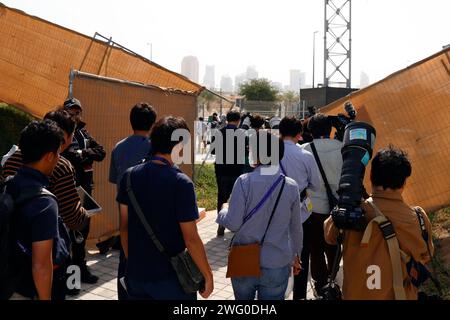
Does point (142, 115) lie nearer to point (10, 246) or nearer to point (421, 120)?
point (10, 246)

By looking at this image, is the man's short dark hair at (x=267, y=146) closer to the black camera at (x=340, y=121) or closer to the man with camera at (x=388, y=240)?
the man with camera at (x=388, y=240)

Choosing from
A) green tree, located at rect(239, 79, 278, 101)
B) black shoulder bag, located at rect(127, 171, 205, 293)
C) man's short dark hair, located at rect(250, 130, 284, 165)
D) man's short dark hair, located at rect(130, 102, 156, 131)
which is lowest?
black shoulder bag, located at rect(127, 171, 205, 293)

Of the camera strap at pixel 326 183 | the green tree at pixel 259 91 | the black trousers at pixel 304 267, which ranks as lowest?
the black trousers at pixel 304 267

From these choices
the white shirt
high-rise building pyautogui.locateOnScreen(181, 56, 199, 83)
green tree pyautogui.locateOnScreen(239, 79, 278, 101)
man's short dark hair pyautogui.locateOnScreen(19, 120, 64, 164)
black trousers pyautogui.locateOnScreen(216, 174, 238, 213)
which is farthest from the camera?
high-rise building pyautogui.locateOnScreen(181, 56, 199, 83)

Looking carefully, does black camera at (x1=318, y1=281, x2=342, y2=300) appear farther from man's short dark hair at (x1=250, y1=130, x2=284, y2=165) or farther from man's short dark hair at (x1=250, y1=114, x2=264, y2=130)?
man's short dark hair at (x1=250, y1=114, x2=264, y2=130)

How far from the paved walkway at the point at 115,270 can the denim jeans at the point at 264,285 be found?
1.51 m

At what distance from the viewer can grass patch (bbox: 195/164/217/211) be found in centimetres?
877

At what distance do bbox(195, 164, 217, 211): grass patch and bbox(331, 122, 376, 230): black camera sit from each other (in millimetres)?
6078

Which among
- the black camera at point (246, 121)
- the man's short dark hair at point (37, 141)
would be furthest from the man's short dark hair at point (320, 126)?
the black camera at point (246, 121)

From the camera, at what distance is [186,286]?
7.52 ft

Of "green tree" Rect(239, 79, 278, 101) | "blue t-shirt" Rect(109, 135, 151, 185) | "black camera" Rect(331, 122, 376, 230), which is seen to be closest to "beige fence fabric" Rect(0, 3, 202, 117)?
"blue t-shirt" Rect(109, 135, 151, 185)

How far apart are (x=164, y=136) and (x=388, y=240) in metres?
1.34

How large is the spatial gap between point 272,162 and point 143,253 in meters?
1.06

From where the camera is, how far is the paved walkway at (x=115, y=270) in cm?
426
